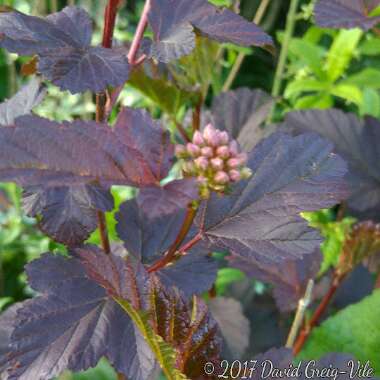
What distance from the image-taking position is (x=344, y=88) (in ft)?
4.68

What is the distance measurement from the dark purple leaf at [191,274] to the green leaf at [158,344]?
18 cm

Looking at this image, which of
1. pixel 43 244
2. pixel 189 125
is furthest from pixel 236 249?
pixel 43 244

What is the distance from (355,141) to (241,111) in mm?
→ 198

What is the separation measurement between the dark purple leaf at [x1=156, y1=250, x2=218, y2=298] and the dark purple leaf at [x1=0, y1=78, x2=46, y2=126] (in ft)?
0.72

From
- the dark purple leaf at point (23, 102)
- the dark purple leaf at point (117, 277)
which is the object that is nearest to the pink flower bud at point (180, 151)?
the dark purple leaf at point (117, 277)

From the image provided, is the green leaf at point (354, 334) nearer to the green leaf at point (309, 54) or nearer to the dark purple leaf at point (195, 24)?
the dark purple leaf at point (195, 24)

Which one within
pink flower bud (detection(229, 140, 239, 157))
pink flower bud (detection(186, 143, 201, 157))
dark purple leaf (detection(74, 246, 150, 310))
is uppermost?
pink flower bud (detection(229, 140, 239, 157))

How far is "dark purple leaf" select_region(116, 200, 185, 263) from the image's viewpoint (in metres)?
0.68

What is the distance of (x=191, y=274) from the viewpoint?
2.19ft

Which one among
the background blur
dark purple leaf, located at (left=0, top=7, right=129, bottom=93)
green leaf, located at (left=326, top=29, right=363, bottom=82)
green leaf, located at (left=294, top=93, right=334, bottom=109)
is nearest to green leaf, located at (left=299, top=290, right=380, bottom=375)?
the background blur

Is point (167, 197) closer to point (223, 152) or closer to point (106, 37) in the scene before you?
point (223, 152)

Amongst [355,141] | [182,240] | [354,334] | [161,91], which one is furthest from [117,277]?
[355,141]

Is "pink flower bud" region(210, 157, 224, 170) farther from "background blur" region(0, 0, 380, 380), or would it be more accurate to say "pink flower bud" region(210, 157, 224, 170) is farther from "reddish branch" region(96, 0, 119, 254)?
"background blur" region(0, 0, 380, 380)

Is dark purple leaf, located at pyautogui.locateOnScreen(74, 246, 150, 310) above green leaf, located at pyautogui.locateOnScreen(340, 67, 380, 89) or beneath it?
above
